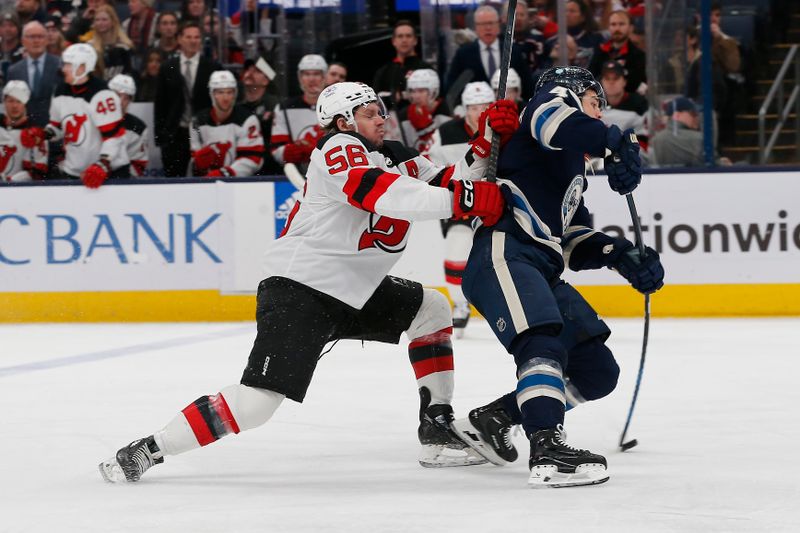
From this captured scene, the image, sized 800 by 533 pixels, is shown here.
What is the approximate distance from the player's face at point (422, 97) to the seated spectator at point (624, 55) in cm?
109

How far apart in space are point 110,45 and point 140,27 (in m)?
0.27

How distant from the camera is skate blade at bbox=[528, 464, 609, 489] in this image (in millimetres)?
3287

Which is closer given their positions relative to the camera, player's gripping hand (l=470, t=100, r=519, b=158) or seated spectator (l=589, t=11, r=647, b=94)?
player's gripping hand (l=470, t=100, r=519, b=158)

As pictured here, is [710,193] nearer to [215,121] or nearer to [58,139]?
[215,121]

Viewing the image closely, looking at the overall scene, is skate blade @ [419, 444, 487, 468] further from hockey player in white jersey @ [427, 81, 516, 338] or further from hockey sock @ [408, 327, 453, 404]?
hockey player in white jersey @ [427, 81, 516, 338]

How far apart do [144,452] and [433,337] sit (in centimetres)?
92

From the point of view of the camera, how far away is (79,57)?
8555 mm

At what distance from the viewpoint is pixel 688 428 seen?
425cm

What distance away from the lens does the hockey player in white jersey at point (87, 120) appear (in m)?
8.57

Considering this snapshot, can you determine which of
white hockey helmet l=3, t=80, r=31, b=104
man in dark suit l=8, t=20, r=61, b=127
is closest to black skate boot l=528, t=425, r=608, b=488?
man in dark suit l=8, t=20, r=61, b=127

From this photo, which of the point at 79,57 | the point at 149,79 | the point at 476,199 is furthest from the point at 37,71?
the point at 476,199

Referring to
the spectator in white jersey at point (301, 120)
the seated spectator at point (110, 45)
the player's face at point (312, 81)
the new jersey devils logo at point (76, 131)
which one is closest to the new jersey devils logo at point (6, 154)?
the new jersey devils logo at point (76, 131)

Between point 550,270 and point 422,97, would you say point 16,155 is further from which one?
point 550,270

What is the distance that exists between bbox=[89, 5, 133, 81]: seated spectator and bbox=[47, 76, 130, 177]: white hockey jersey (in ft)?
1.04
